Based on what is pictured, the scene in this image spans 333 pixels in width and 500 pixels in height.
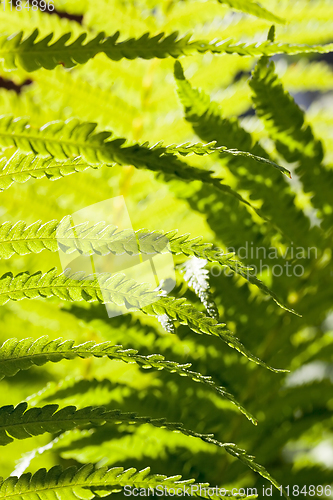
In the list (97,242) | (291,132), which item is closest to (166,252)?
(97,242)

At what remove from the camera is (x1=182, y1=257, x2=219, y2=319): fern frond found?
0.51m

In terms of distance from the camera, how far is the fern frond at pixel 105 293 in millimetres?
444

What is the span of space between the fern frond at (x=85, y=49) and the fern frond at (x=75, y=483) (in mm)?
420

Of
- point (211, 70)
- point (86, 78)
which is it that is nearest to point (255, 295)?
point (211, 70)

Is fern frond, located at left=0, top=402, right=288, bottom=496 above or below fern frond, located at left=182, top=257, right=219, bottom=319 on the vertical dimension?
below

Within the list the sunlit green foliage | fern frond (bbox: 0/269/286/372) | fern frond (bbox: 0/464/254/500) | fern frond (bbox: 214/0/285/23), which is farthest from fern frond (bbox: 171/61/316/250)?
fern frond (bbox: 0/464/254/500)

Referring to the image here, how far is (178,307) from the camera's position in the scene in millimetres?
449

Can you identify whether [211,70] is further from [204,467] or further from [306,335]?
[204,467]

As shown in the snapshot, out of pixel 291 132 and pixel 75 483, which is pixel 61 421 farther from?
pixel 291 132

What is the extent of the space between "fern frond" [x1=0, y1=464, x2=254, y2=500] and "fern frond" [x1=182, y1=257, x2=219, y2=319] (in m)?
0.19

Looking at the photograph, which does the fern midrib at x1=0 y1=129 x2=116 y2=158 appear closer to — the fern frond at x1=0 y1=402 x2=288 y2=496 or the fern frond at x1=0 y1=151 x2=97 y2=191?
the fern frond at x1=0 y1=151 x2=97 y2=191

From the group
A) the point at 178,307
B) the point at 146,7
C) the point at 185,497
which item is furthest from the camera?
the point at 146,7

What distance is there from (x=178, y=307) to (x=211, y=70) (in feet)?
1.91

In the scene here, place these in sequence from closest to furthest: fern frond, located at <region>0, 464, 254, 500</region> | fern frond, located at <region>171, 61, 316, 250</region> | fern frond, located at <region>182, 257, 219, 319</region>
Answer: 1. fern frond, located at <region>0, 464, 254, 500</region>
2. fern frond, located at <region>182, 257, 219, 319</region>
3. fern frond, located at <region>171, 61, 316, 250</region>
